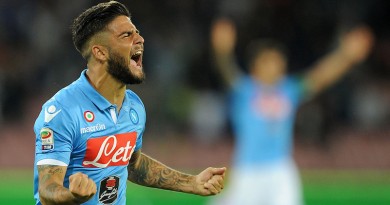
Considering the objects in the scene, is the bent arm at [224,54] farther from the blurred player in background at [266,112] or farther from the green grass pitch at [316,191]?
the green grass pitch at [316,191]

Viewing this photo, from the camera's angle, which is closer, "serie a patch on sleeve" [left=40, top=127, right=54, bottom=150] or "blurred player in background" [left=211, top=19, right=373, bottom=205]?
"serie a patch on sleeve" [left=40, top=127, right=54, bottom=150]

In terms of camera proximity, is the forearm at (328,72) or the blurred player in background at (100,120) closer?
the blurred player in background at (100,120)

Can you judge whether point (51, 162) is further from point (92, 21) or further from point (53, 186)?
point (92, 21)

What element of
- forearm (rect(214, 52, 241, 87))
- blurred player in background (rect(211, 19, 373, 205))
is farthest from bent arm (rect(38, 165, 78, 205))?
forearm (rect(214, 52, 241, 87))

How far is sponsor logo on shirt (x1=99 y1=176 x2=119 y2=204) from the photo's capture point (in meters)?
4.89

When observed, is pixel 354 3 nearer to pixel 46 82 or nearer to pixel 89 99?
pixel 46 82

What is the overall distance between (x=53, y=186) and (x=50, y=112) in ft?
1.36

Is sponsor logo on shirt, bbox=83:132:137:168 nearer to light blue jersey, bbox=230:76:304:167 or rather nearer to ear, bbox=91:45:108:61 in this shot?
ear, bbox=91:45:108:61

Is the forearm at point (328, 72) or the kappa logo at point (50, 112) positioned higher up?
the forearm at point (328, 72)

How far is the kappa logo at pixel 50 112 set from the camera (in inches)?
182

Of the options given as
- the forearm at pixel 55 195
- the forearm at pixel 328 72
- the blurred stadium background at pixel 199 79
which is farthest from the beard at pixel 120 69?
the blurred stadium background at pixel 199 79

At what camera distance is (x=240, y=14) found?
1802cm

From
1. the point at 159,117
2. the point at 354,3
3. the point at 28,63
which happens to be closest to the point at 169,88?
the point at 159,117

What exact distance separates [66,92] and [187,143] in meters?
12.1
